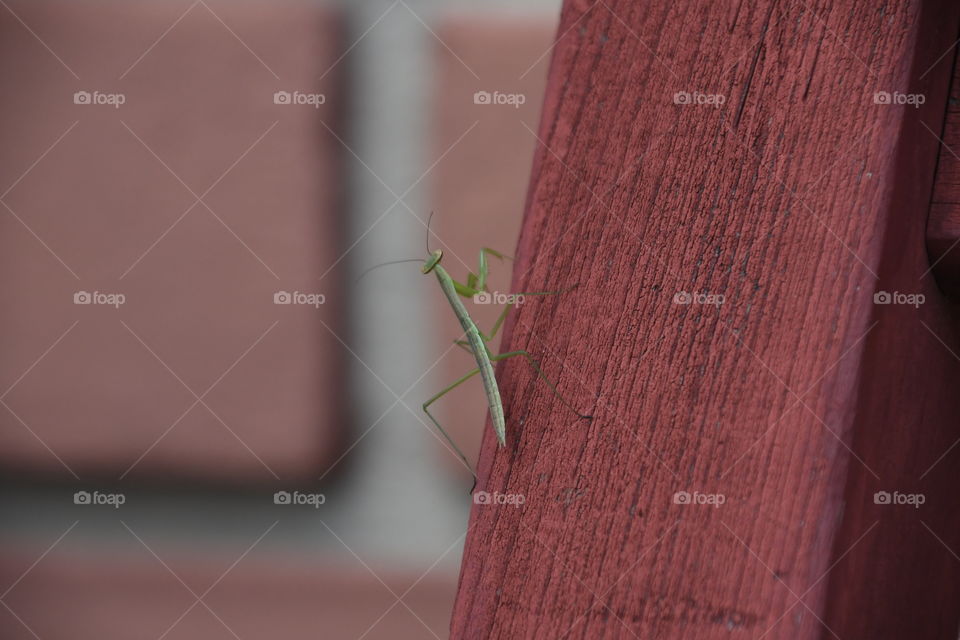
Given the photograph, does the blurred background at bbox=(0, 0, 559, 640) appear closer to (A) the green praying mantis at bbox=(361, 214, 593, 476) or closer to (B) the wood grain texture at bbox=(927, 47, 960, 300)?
(A) the green praying mantis at bbox=(361, 214, 593, 476)

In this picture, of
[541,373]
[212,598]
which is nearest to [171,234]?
[212,598]

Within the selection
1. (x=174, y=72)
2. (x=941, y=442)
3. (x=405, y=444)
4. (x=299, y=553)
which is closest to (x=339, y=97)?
(x=174, y=72)

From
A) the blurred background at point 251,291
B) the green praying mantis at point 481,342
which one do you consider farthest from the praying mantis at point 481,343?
the blurred background at point 251,291

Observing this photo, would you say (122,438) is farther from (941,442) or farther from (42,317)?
(941,442)

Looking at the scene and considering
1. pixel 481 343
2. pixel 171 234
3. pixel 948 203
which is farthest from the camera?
pixel 171 234

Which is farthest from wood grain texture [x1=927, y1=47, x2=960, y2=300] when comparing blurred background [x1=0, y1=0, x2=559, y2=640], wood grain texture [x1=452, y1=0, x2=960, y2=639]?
blurred background [x1=0, y1=0, x2=559, y2=640]

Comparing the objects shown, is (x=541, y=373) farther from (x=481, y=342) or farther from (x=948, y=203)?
(x=481, y=342)

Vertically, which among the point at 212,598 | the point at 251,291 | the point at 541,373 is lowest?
the point at 212,598
